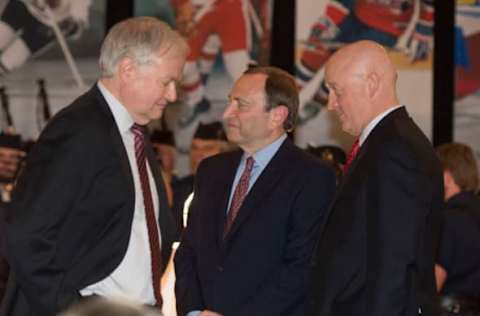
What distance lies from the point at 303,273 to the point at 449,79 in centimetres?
446

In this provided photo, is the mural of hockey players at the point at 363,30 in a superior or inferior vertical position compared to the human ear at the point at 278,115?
inferior

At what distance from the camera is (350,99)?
349cm

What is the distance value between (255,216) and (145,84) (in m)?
0.91

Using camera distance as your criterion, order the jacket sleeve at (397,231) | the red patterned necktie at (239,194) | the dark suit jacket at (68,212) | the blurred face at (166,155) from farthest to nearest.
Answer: the blurred face at (166,155) < the red patterned necktie at (239,194) < the jacket sleeve at (397,231) < the dark suit jacket at (68,212)

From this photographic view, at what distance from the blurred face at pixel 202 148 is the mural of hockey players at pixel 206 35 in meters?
0.45

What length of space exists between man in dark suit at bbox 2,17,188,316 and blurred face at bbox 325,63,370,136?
619 millimetres

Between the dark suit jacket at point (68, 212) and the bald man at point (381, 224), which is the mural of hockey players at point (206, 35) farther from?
the dark suit jacket at point (68, 212)

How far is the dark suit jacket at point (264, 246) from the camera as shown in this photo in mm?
3725

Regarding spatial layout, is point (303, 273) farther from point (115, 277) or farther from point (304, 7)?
point (304, 7)

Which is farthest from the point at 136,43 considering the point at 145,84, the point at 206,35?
the point at 206,35

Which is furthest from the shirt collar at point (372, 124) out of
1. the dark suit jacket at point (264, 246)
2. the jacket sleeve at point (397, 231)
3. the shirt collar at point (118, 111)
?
the shirt collar at point (118, 111)

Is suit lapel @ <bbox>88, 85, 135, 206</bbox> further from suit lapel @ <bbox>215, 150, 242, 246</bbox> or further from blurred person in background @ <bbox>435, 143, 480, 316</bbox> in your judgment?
blurred person in background @ <bbox>435, 143, 480, 316</bbox>

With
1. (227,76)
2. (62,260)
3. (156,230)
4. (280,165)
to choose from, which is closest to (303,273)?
(280,165)

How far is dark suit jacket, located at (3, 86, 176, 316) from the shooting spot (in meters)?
2.79
